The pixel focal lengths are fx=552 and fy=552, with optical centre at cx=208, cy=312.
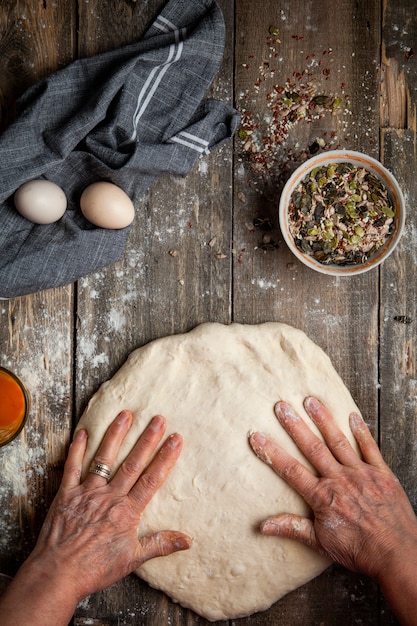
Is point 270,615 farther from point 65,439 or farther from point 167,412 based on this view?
point 65,439

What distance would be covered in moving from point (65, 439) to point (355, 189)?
112 centimetres

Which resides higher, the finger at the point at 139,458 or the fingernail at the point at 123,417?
the fingernail at the point at 123,417

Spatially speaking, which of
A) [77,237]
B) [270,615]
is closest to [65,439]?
[77,237]

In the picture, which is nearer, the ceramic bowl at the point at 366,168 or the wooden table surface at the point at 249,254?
the ceramic bowl at the point at 366,168

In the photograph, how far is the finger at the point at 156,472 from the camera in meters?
1.50

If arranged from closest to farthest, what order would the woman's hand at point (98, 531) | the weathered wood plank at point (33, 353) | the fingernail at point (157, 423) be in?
the woman's hand at point (98, 531) → the fingernail at point (157, 423) → the weathered wood plank at point (33, 353)

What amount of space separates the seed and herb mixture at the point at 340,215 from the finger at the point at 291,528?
0.71m

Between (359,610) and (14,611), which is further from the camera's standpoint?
(359,610)

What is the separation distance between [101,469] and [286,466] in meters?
0.51

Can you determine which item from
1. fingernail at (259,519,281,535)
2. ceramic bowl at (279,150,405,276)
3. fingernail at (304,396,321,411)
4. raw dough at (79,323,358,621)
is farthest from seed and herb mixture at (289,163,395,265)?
fingernail at (259,519,281,535)

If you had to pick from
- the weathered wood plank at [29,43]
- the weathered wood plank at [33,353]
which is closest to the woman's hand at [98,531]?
the weathered wood plank at [33,353]

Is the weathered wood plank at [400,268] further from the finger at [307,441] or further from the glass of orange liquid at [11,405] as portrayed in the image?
the glass of orange liquid at [11,405]

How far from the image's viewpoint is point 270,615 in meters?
1.64

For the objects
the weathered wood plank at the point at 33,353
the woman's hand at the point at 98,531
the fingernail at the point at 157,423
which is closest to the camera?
the woman's hand at the point at 98,531
